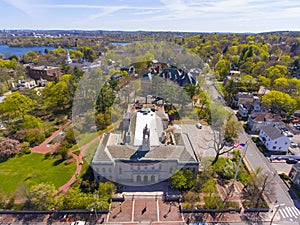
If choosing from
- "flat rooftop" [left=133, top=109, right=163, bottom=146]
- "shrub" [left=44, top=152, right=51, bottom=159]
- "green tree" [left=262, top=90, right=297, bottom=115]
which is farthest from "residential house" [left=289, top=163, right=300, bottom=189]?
"shrub" [left=44, top=152, right=51, bottom=159]

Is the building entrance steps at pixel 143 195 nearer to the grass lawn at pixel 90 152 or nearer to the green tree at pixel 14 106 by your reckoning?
the grass lawn at pixel 90 152

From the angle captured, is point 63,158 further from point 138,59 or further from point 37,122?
point 138,59

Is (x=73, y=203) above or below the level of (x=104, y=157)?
below

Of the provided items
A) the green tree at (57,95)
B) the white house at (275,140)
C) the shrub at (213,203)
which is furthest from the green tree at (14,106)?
the white house at (275,140)

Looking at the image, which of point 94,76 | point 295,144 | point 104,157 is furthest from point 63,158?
point 295,144

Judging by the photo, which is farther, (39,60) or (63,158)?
(39,60)

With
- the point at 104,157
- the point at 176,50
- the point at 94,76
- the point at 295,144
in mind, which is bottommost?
the point at 295,144

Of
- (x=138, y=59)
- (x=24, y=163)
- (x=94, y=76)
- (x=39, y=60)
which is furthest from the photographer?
(x=39, y=60)
